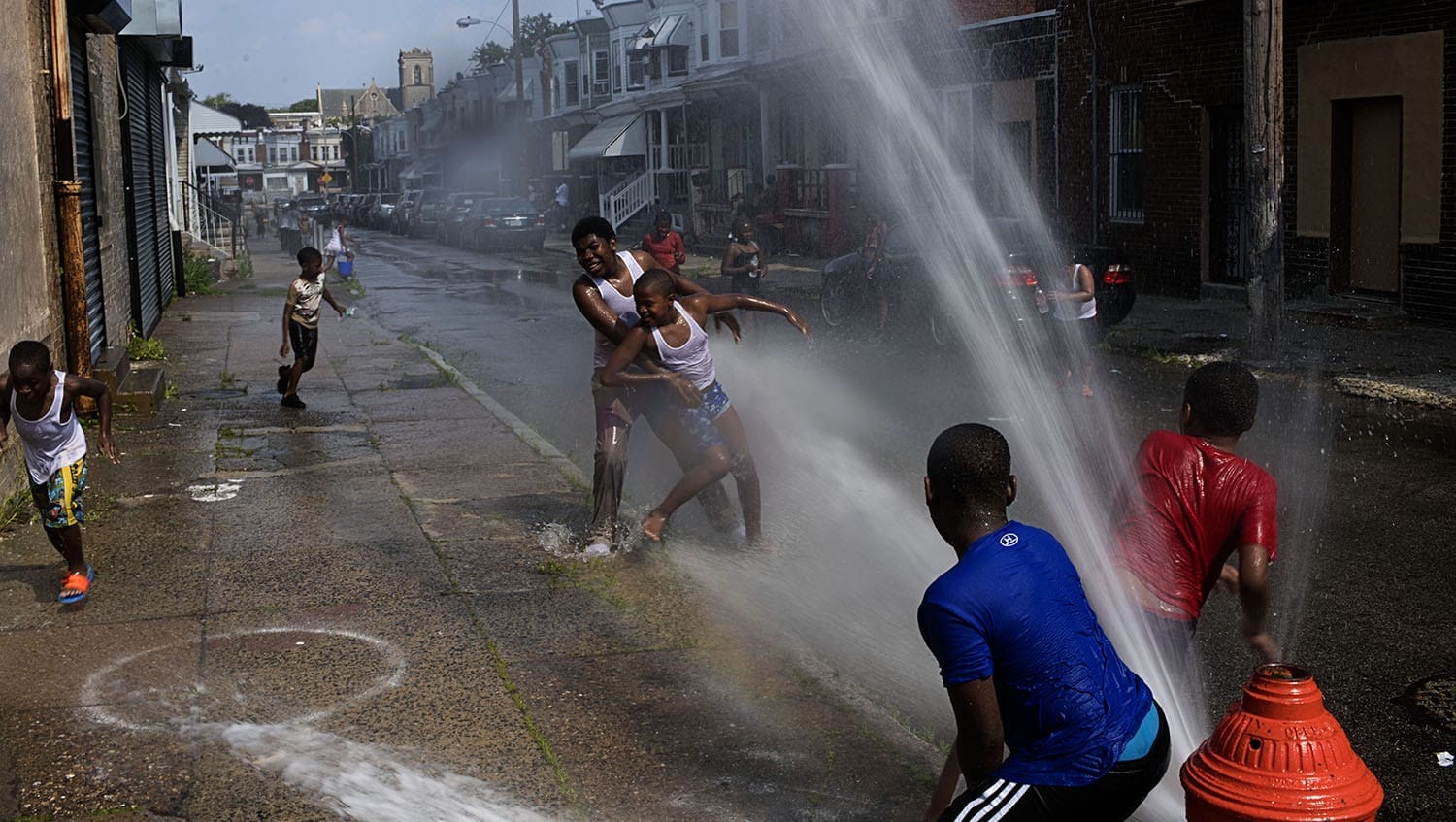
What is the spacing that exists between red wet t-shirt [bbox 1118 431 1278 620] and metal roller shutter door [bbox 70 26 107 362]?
36.4 feet

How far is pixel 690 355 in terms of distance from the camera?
743 centimetres

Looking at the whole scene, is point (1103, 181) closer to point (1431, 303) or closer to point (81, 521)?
point (1431, 303)

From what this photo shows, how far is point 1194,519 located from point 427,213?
50648mm

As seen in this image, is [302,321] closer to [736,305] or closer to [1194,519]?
[736,305]

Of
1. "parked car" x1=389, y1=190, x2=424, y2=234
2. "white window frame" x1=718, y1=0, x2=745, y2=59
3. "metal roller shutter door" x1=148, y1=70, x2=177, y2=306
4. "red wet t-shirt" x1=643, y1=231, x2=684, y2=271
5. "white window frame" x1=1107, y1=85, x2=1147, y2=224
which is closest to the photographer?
"red wet t-shirt" x1=643, y1=231, x2=684, y2=271

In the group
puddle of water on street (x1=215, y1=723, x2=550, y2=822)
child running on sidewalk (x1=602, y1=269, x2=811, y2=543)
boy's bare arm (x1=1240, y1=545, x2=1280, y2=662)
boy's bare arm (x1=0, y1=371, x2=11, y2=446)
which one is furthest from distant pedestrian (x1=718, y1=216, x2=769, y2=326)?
boy's bare arm (x1=1240, y1=545, x2=1280, y2=662)

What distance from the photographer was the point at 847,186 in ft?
104

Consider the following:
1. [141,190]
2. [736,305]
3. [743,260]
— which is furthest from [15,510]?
[141,190]

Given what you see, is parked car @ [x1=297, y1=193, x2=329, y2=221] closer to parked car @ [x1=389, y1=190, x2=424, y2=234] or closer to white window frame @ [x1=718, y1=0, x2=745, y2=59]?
parked car @ [x1=389, y1=190, x2=424, y2=234]

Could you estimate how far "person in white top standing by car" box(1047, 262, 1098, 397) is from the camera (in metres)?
12.3

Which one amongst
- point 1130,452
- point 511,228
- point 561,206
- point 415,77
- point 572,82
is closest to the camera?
point 1130,452

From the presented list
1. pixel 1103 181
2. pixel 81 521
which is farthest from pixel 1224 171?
pixel 81 521

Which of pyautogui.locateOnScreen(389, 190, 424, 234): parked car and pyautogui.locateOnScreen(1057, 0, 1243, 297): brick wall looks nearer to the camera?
pyautogui.locateOnScreen(1057, 0, 1243, 297): brick wall

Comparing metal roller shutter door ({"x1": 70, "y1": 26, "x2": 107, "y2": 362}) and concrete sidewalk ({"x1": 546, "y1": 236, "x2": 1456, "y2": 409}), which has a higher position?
metal roller shutter door ({"x1": 70, "y1": 26, "x2": 107, "y2": 362})
